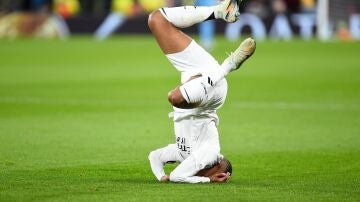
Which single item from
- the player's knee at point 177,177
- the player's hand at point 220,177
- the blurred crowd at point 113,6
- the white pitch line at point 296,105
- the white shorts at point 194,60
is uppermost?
the blurred crowd at point 113,6

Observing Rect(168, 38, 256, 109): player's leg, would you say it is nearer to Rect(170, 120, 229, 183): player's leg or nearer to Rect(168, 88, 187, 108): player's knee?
Rect(168, 88, 187, 108): player's knee

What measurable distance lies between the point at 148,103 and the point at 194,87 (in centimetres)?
843

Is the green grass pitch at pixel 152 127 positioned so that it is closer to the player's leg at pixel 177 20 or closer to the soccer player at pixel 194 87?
the soccer player at pixel 194 87

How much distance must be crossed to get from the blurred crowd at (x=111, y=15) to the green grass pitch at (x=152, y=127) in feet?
15.9

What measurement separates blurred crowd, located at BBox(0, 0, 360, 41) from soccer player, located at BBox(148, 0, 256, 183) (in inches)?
876

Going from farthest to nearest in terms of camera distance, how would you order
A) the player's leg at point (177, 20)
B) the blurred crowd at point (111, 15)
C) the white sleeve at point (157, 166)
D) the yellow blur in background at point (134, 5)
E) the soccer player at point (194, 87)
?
the yellow blur in background at point (134, 5) → the blurred crowd at point (111, 15) → the white sleeve at point (157, 166) → the player's leg at point (177, 20) → the soccer player at point (194, 87)

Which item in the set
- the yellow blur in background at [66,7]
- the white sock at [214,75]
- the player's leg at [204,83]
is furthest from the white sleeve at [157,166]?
the yellow blur in background at [66,7]

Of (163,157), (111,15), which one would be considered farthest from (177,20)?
(111,15)

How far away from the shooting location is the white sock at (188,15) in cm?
834

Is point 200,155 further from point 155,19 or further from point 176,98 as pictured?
point 155,19

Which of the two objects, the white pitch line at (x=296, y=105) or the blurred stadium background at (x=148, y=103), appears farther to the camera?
the white pitch line at (x=296, y=105)

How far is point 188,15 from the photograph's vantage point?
27.4 ft

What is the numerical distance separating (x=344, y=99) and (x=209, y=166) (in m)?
8.98

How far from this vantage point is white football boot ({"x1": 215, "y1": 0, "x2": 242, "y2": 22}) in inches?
325
